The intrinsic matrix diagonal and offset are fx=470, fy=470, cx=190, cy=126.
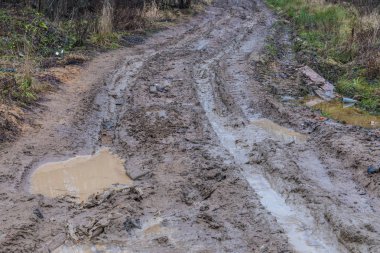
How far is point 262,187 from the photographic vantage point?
5156 millimetres

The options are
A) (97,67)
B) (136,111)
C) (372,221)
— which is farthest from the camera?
(97,67)

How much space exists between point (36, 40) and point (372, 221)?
9.14 metres

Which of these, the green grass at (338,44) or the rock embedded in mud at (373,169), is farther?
the green grass at (338,44)

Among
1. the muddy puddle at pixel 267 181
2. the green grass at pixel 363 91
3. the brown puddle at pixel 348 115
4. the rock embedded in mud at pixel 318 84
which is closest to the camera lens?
the muddy puddle at pixel 267 181

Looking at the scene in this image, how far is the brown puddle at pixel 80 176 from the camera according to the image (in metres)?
5.27

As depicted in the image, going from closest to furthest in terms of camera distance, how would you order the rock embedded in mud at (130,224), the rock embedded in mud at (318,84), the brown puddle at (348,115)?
the rock embedded in mud at (130,224) → the brown puddle at (348,115) → the rock embedded in mud at (318,84)

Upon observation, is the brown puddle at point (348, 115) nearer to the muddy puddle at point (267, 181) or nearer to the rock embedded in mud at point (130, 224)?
the muddy puddle at point (267, 181)

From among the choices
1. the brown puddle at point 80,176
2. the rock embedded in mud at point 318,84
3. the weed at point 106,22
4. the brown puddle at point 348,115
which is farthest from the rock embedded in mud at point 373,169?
the weed at point 106,22

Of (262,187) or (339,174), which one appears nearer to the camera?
(262,187)

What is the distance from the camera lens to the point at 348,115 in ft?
26.3

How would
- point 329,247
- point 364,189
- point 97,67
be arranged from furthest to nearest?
point 97,67 → point 364,189 → point 329,247

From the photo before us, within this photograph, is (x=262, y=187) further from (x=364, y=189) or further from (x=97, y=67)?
(x=97, y=67)

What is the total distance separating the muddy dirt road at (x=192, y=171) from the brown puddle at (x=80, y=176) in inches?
2.7

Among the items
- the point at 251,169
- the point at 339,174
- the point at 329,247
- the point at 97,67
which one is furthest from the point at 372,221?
the point at 97,67
